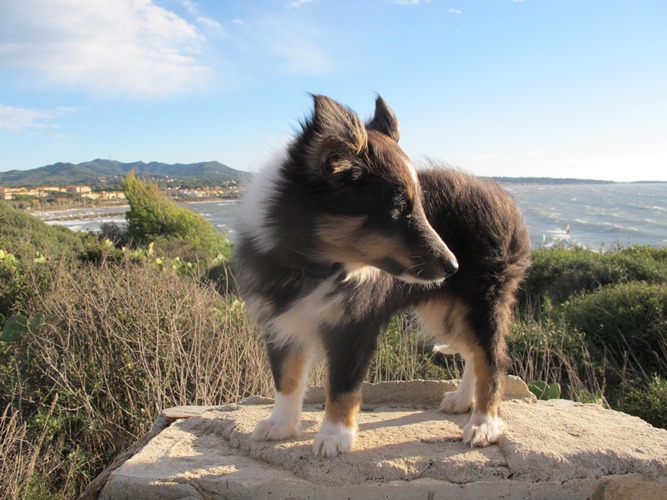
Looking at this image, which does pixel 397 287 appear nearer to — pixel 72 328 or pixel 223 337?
pixel 223 337

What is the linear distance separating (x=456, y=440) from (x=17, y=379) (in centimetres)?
516

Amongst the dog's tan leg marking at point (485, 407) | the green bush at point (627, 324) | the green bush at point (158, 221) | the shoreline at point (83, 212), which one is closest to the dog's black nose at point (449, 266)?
the dog's tan leg marking at point (485, 407)

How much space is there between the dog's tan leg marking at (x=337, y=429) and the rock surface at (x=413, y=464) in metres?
0.06

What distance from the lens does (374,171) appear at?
3.21 metres

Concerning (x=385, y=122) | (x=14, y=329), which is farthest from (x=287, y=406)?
(x=14, y=329)

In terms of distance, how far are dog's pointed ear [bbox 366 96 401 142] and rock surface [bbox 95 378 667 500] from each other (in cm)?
223

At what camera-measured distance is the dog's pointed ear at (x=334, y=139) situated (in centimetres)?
298

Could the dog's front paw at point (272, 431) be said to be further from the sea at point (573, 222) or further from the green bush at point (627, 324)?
the sea at point (573, 222)

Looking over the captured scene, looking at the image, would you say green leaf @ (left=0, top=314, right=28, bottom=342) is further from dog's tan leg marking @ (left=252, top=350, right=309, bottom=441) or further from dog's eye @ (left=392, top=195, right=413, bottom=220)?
dog's eye @ (left=392, top=195, right=413, bottom=220)

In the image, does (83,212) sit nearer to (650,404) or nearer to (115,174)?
(115,174)

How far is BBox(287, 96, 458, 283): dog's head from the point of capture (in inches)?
122

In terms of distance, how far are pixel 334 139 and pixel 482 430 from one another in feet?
7.74

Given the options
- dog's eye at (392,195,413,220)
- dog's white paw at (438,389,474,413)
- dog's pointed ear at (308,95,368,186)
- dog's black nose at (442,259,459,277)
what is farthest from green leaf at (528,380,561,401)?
dog's pointed ear at (308,95,368,186)

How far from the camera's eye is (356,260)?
3227 mm
